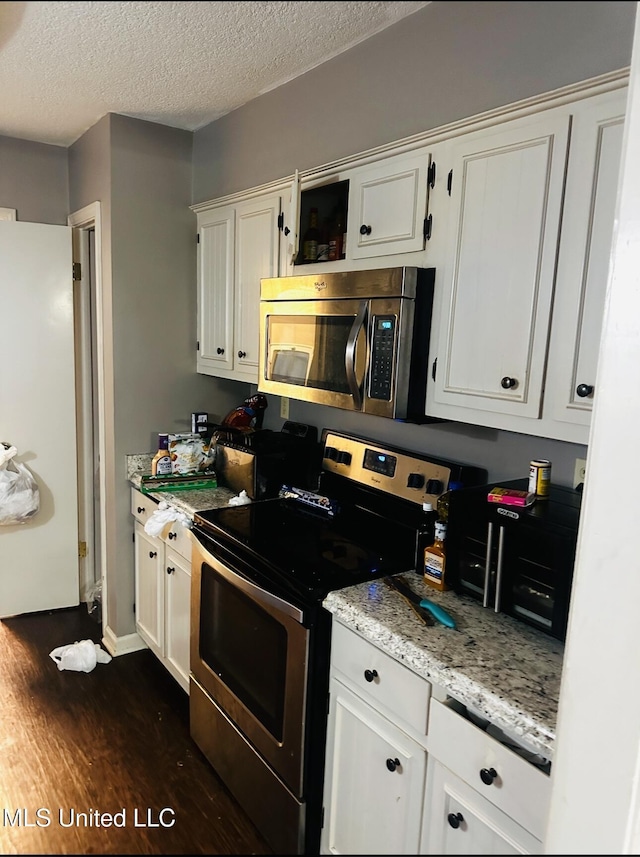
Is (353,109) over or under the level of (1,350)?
over

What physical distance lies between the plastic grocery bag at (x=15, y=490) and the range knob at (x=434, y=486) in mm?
1943

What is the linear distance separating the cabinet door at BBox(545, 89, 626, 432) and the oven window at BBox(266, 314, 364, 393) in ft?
1.79

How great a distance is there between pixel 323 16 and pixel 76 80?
3.36 ft

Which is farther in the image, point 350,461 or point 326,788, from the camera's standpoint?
point 350,461

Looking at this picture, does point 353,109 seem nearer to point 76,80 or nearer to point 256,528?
point 76,80

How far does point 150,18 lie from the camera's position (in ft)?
1.31

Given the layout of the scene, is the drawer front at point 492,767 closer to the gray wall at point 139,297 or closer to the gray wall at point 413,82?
the gray wall at point 413,82

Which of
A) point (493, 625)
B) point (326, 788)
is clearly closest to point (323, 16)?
point (493, 625)

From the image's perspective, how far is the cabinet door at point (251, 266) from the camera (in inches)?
86.0

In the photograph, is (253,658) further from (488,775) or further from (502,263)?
(502,263)

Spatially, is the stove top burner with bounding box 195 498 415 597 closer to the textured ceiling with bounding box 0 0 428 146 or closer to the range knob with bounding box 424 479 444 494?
the range knob with bounding box 424 479 444 494

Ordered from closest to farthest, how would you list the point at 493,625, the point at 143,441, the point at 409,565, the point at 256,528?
the point at 493,625 < the point at 409,565 < the point at 256,528 < the point at 143,441

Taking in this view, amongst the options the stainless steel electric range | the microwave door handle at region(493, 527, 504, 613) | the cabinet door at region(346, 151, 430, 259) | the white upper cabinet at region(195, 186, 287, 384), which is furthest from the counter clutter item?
the microwave door handle at region(493, 527, 504, 613)

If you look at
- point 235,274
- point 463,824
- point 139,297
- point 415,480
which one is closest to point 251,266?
point 235,274
